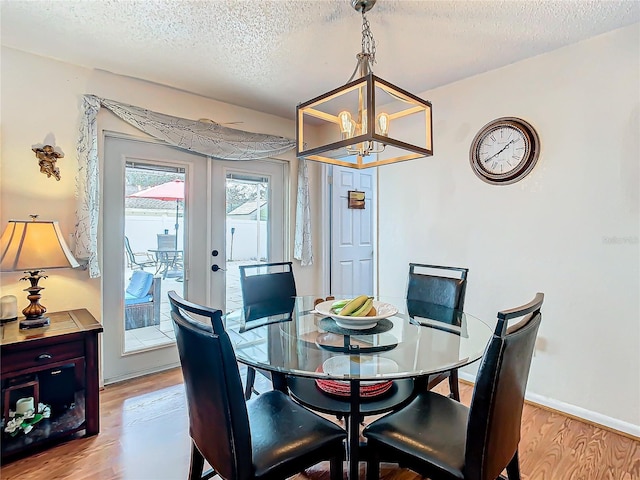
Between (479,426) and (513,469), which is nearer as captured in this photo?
(479,426)

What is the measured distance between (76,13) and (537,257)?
10.2 feet

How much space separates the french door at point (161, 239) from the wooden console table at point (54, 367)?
2.01ft

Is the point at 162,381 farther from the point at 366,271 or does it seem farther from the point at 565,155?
the point at 565,155

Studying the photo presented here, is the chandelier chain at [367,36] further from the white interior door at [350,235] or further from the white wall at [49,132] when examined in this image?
the white interior door at [350,235]

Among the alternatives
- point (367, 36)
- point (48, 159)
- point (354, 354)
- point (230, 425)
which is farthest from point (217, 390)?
point (48, 159)

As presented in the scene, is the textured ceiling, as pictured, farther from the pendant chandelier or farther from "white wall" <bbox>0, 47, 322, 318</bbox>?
the pendant chandelier

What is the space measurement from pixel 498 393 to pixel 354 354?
61 centimetres

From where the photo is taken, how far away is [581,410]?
2.21m

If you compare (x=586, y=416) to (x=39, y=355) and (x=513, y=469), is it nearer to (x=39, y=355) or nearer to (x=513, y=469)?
(x=513, y=469)

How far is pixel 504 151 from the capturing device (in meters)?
2.52

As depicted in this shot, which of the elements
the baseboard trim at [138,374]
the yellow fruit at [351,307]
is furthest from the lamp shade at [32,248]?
the yellow fruit at [351,307]

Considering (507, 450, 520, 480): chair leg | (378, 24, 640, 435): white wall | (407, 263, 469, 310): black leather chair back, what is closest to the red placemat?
(507, 450, 520, 480): chair leg

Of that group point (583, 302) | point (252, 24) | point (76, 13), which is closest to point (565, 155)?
point (583, 302)

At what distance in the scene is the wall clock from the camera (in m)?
2.38
